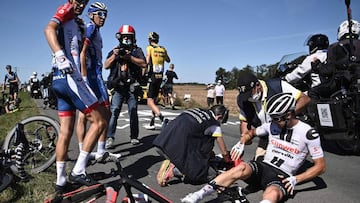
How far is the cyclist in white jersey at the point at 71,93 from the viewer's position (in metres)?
3.21

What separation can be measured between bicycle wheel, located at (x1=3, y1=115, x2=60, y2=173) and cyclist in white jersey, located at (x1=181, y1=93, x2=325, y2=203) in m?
2.34

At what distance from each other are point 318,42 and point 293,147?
10.2ft

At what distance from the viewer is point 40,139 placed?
426cm

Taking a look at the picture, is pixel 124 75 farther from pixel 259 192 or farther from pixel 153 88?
pixel 259 192

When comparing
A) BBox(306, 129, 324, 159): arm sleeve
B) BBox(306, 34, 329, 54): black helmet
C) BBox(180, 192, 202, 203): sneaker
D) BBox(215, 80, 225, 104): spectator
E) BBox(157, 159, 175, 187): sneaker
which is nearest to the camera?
BBox(180, 192, 202, 203): sneaker

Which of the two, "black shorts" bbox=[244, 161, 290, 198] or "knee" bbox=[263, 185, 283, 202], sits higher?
"black shorts" bbox=[244, 161, 290, 198]

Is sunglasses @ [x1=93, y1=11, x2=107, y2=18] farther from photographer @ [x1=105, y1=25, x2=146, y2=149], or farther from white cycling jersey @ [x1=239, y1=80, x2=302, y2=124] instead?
white cycling jersey @ [x1=239, y1=80, x2=302, y2=124]

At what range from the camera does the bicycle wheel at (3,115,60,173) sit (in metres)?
4.08

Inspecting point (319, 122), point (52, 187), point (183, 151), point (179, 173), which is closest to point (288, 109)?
point (183, 151)

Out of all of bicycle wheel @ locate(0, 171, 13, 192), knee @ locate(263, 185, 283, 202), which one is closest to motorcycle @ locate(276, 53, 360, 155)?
knee @ locate(263, 185, 283, 202)

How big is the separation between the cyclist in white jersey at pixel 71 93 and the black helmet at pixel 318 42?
14.2 feet

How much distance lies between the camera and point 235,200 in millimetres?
2916

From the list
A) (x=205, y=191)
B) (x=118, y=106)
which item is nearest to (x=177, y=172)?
(x=205, y=191)

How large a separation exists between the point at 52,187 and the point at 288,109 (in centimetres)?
279
